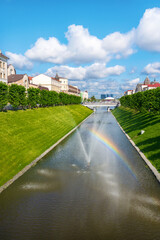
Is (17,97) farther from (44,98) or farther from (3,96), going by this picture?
(44,98)

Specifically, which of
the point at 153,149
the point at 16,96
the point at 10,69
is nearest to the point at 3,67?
the point at 16,96

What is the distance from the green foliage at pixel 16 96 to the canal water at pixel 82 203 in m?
24.9

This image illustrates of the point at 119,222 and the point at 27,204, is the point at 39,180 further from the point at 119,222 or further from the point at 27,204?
the point at 119,222

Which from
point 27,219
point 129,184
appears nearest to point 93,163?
point 129,184

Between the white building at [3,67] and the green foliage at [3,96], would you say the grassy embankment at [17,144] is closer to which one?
the green foliage at [3,96]

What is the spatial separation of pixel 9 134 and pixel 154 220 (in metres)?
19.9

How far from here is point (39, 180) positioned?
1520cm

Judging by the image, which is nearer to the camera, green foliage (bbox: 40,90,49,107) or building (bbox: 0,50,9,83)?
green foliage (bbox: 40,90,49,107)

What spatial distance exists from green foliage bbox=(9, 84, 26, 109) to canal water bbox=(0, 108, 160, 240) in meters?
24.9

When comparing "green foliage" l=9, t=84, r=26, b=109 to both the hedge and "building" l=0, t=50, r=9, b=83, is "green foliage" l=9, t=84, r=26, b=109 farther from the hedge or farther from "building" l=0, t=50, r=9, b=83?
"building" l=0, t=50, r=9, b=83

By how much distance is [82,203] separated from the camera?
11742mm

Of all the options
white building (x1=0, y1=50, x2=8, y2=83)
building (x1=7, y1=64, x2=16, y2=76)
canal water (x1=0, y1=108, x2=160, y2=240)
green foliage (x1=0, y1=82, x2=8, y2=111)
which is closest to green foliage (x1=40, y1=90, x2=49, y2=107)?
white building (x1=0, y1=50, x2=8, y2=83)

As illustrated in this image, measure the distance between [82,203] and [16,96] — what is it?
1340 inches

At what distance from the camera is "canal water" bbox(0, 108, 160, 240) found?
9.24 m
